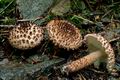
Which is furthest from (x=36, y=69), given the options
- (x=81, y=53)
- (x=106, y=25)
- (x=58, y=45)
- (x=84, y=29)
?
(x=106, y=25)

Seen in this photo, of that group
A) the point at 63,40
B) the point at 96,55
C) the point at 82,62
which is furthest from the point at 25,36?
the point at 96,55

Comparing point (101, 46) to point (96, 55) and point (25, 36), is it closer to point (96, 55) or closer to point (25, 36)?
point (96, 55)

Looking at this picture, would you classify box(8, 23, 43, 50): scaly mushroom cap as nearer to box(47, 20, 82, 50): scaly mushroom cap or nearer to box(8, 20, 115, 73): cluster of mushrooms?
box(8, 20, 115, 73): cluster of mushrooms

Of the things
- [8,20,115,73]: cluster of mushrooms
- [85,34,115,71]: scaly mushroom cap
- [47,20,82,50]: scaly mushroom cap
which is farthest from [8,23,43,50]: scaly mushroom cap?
[85,34,115,71]: scaly mushroom cap

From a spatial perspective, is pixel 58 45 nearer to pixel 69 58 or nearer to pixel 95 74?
pixel 69 58

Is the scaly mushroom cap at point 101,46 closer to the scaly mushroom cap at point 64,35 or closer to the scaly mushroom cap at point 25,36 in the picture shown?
the scaly mushroom cap at point 64,35

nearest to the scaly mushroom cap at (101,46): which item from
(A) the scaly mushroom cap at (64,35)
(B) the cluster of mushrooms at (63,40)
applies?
(B) the cluster of mushrooms at (63,40)
